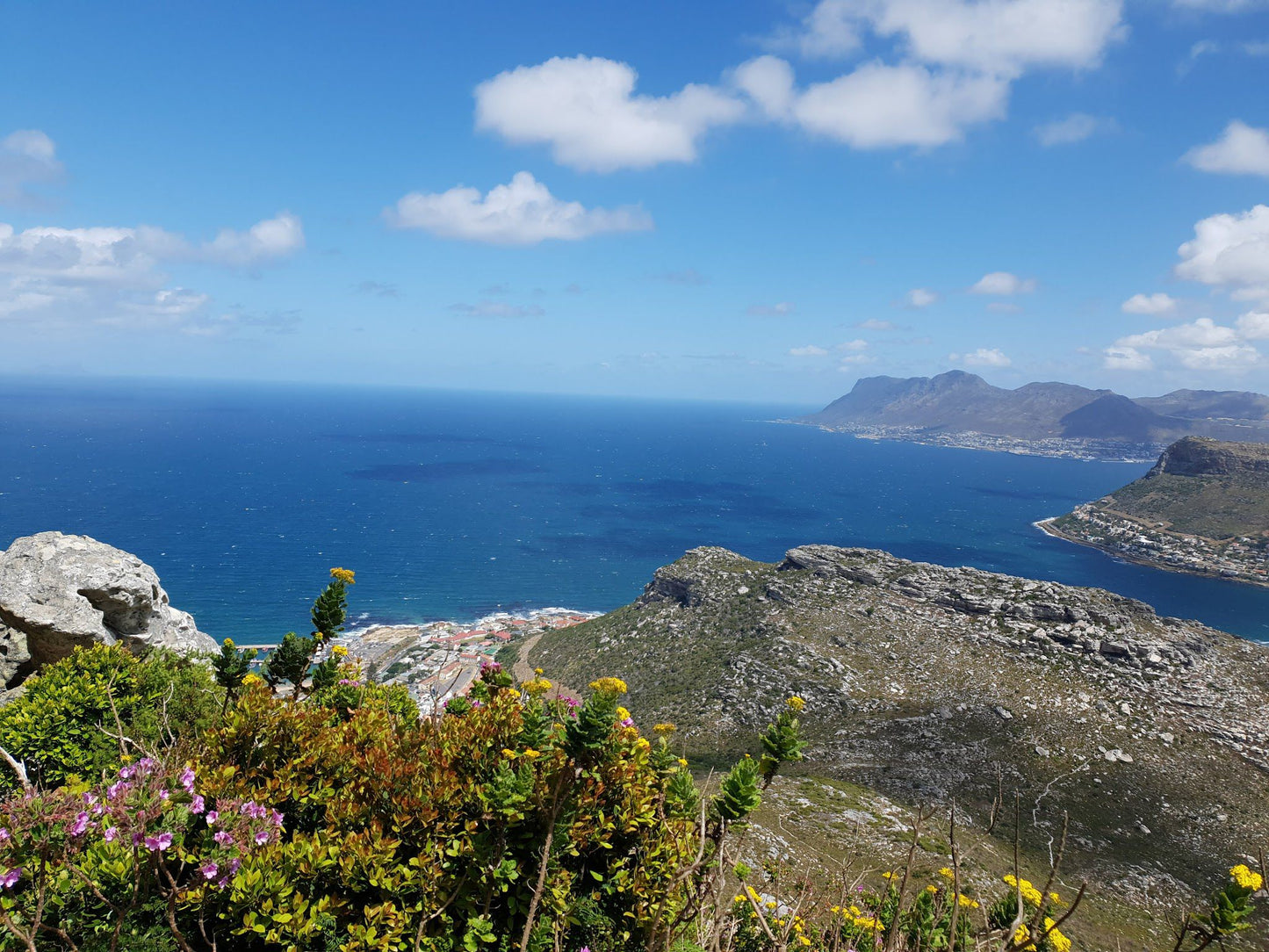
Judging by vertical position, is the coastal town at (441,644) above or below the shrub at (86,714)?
below

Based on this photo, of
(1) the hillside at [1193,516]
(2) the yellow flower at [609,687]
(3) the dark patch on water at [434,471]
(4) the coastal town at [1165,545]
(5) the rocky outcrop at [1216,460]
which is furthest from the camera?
(3) the dark patch on water at [434,471]

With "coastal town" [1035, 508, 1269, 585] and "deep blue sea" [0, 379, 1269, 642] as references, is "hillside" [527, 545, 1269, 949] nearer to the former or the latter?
"deep blue sea" [0, 379, 1269, 642]

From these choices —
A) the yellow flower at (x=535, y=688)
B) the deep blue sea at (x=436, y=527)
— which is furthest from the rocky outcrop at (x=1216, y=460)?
the yellow flower at (x=535, y=688)

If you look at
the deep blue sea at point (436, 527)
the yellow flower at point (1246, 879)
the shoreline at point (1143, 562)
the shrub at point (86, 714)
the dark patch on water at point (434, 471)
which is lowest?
the shoreline at point (1143, 562)

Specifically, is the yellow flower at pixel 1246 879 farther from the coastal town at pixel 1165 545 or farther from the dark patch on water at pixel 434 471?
the dark patch on water at pixel 434 471

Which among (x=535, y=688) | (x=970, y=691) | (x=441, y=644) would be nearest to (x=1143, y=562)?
(x=970, y=691)

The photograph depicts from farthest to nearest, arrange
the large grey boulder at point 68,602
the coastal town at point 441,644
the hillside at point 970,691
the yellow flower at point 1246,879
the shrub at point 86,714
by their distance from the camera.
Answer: the coastal town at point 441,644 → the hillside at point 970,691 → the large grey boulder at point 68,602 → the shrub at point 86,714 → the yellow flower at point 1246,879

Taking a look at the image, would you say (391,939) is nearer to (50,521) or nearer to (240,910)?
(240,910)
